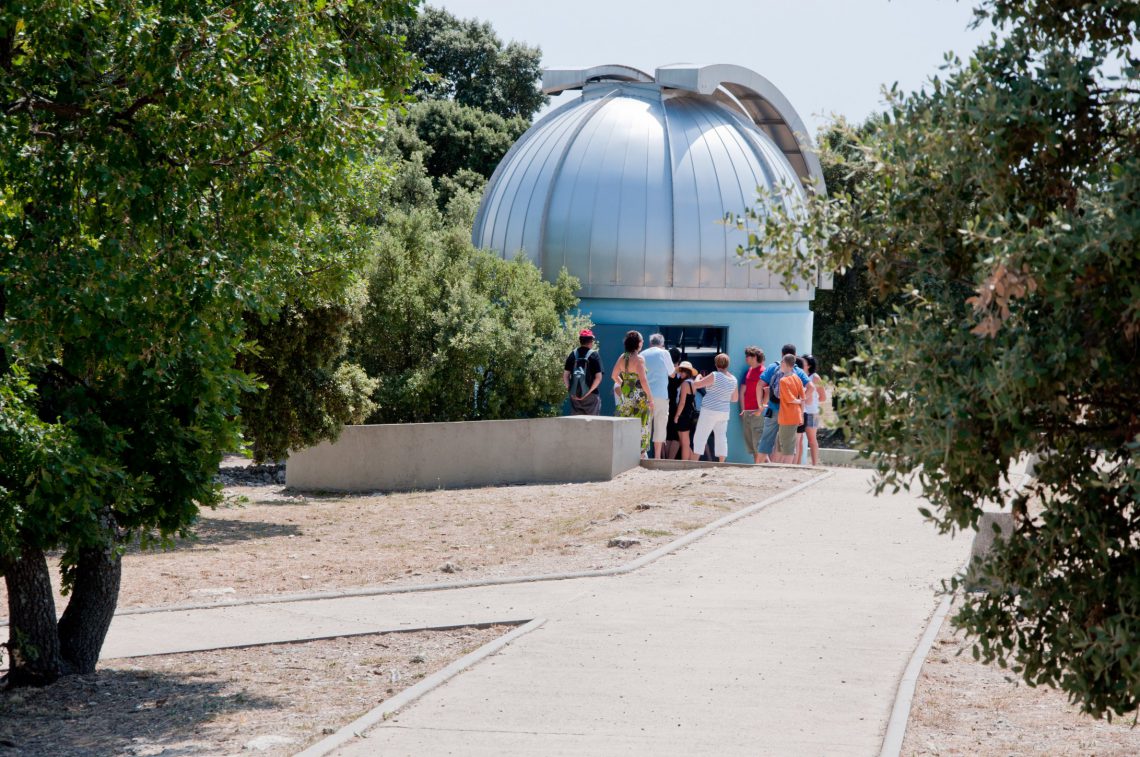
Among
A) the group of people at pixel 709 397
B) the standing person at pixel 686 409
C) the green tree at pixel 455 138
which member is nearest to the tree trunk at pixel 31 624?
the group of people at pixel 709 397

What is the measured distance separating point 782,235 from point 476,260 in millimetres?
14247

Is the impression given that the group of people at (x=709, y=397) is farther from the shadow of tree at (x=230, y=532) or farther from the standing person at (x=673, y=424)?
the shadow of tree at (x=230, y=532)

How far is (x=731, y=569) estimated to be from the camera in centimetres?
927

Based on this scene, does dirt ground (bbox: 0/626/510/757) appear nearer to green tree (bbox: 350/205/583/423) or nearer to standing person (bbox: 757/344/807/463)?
standing person (bbox: 757/344/807/463)

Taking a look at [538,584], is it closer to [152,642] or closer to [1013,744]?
[152,642]

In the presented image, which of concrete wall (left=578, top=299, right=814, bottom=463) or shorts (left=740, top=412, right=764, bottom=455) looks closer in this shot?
→ shorts (left=740, top=412, right=764, bottom=455)

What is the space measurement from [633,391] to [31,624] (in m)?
10.6

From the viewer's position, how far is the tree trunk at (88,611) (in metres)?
7.02

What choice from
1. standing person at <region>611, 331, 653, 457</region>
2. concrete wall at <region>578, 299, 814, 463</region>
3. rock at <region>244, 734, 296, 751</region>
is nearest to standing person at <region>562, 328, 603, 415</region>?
standing person at <region>611, 331, 653, 457</region>

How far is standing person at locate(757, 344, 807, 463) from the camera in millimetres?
15359

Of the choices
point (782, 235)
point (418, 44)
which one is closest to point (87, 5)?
point (782, 235)

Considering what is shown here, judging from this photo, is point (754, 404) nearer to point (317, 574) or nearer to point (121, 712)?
point (317, 574)

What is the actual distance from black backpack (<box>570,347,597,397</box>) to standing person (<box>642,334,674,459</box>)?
82 centimetres

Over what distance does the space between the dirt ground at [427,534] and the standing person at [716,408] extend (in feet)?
3.44
